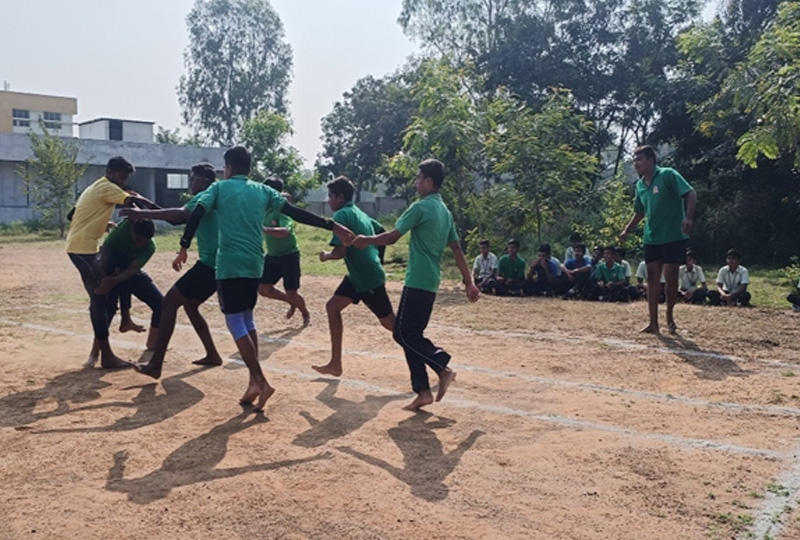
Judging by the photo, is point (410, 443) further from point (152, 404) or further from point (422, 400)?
point (152, 404)

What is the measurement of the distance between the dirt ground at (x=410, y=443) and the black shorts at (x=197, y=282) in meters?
0.74

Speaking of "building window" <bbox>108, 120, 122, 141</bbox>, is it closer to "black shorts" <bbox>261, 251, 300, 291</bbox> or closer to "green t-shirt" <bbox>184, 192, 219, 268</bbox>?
"black shorts" <bbox>261, 251, 300, 291</bbox>

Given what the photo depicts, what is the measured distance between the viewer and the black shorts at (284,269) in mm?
9750

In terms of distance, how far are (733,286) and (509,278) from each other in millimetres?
3797

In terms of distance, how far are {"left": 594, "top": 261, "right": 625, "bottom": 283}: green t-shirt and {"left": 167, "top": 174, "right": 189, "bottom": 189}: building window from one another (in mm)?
34653

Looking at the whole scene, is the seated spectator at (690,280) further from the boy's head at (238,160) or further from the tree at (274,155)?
the tree at (274,155)

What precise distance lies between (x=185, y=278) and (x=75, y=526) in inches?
131

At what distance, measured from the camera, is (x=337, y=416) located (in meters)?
5.65

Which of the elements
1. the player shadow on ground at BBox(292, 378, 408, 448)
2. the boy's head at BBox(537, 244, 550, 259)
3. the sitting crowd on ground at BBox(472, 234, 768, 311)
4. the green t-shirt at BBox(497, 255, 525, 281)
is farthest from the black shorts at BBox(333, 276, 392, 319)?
the green t-shirt at BBox(497, 255, 525, 281)

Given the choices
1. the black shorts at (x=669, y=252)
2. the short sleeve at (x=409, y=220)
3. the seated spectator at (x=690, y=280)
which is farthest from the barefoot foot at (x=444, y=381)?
the seated spectator at (x=690, y=280)

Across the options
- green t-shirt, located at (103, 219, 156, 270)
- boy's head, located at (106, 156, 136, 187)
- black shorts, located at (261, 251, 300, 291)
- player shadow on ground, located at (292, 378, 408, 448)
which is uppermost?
boy's head, located at (106, 156, 136, 187)

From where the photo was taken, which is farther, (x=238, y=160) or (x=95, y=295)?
(x=95, y=295)

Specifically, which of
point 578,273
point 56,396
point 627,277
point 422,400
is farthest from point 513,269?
point 56,396

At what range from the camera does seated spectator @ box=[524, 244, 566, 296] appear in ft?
45.1
